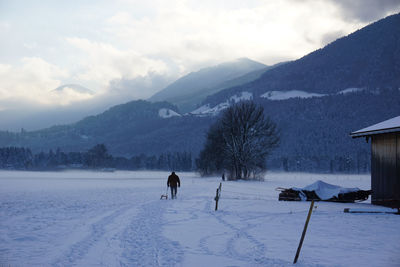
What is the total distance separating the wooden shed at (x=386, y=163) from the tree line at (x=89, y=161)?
435ft

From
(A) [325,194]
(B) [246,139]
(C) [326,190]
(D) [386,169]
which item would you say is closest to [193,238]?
(D) [386,169]

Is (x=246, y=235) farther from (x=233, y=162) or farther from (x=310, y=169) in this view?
(x=310, y=169)

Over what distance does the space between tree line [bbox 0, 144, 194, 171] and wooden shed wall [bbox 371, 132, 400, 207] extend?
435ft

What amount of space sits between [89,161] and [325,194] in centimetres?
15596

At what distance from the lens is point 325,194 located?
78.4 feet

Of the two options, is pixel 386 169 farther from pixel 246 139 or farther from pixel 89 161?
pixel 89 161

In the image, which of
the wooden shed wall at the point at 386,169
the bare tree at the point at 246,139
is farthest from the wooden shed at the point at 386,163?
the bare tree at the point at 246,139

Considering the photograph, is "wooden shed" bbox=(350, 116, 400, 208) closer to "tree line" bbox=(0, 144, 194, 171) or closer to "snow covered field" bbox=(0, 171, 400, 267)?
"snow covered field" bbox=(0, 171, 400, 267)

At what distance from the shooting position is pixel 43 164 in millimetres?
180250

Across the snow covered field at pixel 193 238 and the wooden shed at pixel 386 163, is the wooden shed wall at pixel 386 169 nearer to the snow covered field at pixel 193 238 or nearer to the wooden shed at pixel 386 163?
the wooden shed at pixel 386 163

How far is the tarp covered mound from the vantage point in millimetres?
23094

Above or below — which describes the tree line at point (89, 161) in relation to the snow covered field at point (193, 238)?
above

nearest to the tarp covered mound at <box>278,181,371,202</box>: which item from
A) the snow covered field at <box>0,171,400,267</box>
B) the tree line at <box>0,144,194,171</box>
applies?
the snow covered field at <box>0,171,400,267</box>

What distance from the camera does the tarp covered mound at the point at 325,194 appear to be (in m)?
23.1
